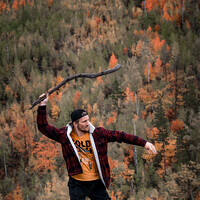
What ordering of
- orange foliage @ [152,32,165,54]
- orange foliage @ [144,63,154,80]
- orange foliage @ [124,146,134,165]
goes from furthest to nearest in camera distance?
1. orange foliage @ [152,32,165,54]
2. orange foliage @ [144,63,154,80]
3. orange foliage @ [124,146,134,165]

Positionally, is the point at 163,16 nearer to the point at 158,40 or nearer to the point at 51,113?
the point at 158,40

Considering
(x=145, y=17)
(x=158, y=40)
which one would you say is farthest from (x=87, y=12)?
(x=158, y=40)

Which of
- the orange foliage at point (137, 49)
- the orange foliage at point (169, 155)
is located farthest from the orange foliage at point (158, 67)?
the orange foliage at point (169, 155)

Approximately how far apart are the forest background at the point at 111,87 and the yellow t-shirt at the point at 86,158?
2161 centimetres

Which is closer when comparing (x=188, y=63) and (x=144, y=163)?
(x=144, y=163)

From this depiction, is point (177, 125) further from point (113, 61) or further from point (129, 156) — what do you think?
point (113, 61)

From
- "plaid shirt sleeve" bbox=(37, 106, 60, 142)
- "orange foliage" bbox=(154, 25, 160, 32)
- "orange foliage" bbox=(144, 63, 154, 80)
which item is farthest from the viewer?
"orange foliage" bbox=(154, 25, 160, 32)

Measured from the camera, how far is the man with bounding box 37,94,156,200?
10.7ft

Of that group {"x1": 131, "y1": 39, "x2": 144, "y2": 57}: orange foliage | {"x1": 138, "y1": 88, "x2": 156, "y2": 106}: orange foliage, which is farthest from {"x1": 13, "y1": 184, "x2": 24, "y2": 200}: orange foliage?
{"x1": 131, "y1": 39, "x2": 144, "y2": 57}: orange foliage

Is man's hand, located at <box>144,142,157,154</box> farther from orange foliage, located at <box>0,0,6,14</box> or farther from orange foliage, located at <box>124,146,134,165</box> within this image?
orange foliage, located at <box>0,0,6,14</box>

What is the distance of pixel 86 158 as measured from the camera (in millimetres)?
3355

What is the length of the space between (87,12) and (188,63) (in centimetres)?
6318

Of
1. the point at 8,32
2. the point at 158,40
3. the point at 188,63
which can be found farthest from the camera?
the point at 8,32

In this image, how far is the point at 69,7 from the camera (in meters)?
114
